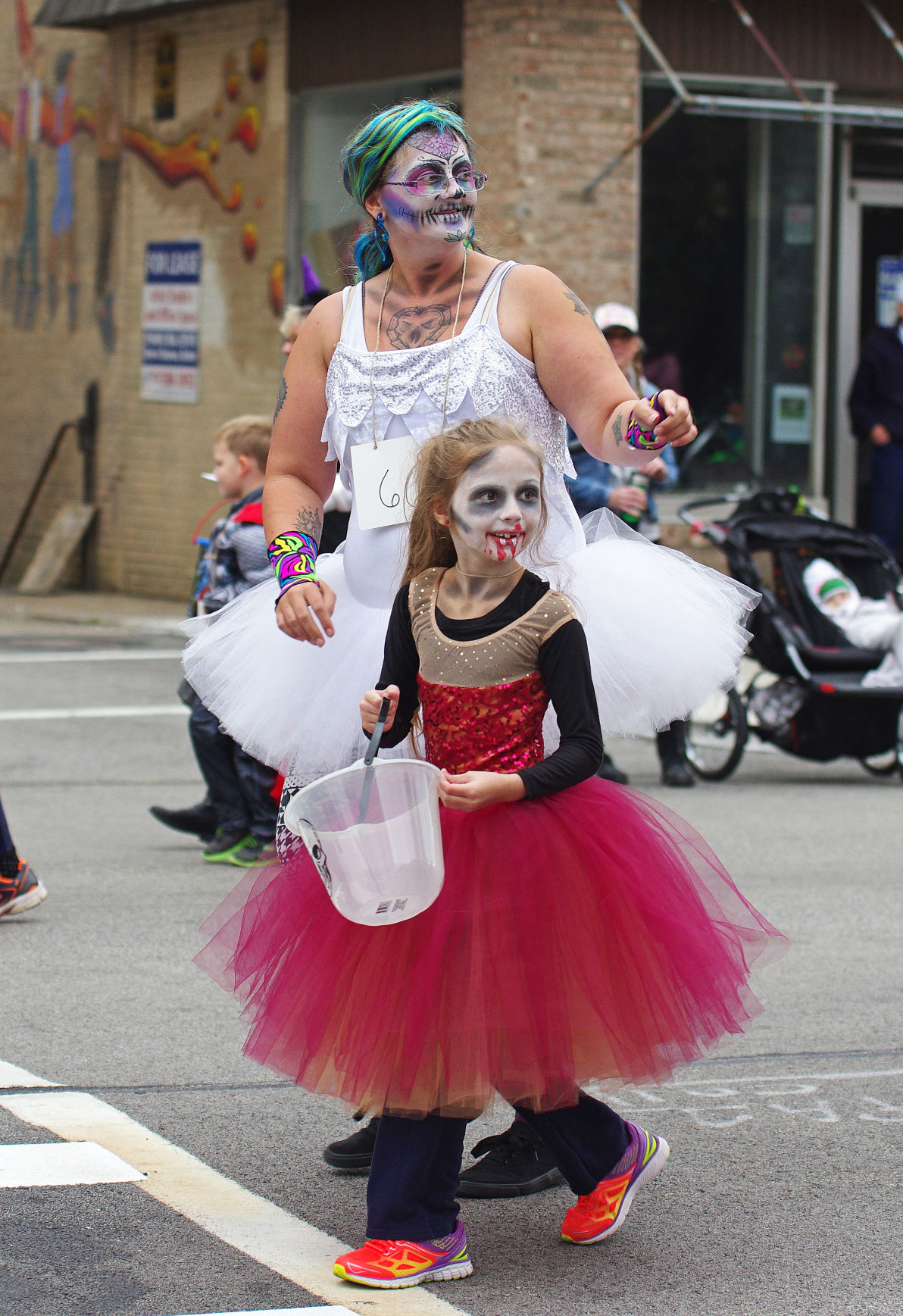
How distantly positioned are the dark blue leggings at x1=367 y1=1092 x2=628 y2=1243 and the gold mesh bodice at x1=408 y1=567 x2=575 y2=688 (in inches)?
31.1

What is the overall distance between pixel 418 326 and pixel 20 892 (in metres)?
3.06

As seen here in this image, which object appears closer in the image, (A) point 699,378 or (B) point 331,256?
(A) point 699,378

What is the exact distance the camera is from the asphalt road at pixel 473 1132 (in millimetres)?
3521

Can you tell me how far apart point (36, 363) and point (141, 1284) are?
16.8 m

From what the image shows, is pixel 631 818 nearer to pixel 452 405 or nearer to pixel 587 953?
pixel 587 953

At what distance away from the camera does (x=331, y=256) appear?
16.0m

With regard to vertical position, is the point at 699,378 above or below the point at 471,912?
above

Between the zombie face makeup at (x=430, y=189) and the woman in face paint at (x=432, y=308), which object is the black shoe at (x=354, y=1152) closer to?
the woman in face paint at (x=432, y=308)

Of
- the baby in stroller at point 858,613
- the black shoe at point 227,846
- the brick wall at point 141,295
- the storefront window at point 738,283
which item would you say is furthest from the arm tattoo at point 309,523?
the brick wall at point 141,295

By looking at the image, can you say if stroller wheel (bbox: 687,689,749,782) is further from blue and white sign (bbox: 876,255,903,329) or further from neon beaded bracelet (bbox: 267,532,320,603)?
blue and white sign (bbox: 876,255,903,329)

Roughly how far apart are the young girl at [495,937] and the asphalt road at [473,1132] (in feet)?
0.61

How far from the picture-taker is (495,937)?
11.3 feet

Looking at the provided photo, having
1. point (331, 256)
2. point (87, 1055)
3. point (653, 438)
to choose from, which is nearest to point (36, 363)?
point (331, 256)

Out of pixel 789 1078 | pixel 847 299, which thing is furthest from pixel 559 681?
pixel 847 299
